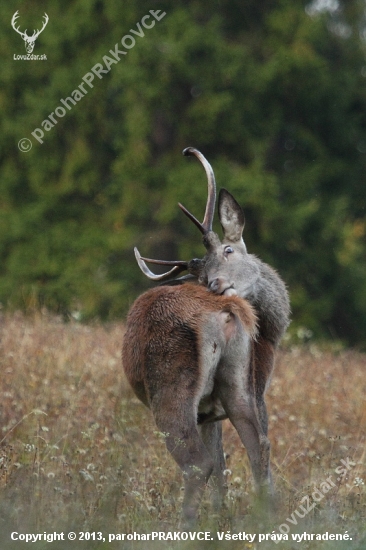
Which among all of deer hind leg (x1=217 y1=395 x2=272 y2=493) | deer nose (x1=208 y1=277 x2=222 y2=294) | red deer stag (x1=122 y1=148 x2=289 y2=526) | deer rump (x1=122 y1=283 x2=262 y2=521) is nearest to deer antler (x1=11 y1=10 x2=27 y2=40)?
deer nose (x1=208 y1=277 x2=222 y2=294)

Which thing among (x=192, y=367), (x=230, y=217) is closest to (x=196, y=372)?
(x=192, y=367)

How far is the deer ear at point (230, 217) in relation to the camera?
7.13 metres

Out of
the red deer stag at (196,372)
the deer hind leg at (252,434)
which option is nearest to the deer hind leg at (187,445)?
the red deer stag at (196,372)

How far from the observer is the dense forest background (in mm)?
17172

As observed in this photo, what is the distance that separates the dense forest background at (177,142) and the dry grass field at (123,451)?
20.1ft

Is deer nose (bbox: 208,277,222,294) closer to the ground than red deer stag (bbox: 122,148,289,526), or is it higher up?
higher up

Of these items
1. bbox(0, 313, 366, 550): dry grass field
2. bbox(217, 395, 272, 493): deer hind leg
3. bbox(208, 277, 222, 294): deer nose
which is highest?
bbox(208, 277, 222, 294): deer nose

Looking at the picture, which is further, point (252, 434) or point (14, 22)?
point (14, 22)

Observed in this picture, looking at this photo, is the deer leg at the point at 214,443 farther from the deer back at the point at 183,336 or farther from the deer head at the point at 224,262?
the deer head at the point at 224,262

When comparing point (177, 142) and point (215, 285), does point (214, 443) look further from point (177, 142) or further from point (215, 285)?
point (177, 142)

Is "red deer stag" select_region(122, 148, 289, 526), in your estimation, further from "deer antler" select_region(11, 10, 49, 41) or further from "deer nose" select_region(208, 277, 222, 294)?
"deer antler" select_region(11, 10, 49, 41)

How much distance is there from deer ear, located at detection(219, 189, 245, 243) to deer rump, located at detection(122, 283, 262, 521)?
4.41ft

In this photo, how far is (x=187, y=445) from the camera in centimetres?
523

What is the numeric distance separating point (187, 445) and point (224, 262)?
1800mm
